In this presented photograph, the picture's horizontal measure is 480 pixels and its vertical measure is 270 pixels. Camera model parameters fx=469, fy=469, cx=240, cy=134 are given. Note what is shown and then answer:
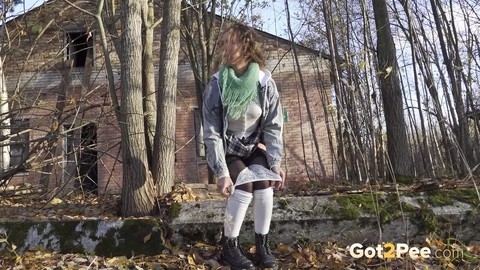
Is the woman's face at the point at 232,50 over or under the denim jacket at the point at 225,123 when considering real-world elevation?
over

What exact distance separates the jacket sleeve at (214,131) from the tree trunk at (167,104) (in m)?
2.04

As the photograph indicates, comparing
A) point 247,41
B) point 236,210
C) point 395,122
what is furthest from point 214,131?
point 395,122

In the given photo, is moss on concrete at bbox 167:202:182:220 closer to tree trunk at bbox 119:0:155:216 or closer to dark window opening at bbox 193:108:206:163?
tree trunk at bbox 119:0:155:216

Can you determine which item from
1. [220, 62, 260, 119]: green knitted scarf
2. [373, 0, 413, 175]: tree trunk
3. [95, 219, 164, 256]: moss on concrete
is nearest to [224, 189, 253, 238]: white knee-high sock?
[220, 62, 260, 119]: green knitted scarf

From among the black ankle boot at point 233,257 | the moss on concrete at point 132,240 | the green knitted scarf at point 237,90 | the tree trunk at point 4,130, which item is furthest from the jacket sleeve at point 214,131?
the tree trunk at point 4,130

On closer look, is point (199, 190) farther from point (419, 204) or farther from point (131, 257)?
point (419, 204)

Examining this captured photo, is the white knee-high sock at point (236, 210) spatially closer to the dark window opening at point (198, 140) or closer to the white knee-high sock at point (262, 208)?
the white knee-high sock at point (262, 208)

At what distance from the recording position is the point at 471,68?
16.3m

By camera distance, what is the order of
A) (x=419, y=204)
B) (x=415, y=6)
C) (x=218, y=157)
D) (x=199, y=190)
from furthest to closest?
(x=415, y=6) → (x=199, y=190) → (x=419, y=204) → (x=218, y=157)

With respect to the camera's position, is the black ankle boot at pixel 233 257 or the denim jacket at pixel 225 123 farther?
the denim jacket at pixel 225 123

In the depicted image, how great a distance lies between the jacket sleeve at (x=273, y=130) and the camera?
11.1 ft

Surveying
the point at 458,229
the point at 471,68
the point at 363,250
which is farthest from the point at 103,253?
the point at 471,68

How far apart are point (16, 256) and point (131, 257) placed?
0.84 meters

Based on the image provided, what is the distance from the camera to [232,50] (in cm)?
340
